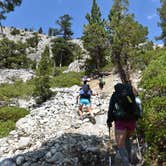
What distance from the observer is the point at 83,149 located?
12.7 m

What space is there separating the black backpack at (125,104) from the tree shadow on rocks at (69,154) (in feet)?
11.8

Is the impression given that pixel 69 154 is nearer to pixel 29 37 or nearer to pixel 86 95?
pixel 86 95

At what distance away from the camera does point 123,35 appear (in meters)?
39.5


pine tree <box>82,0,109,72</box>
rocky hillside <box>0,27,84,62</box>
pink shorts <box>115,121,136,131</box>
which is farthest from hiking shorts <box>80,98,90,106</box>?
rocky hillside <box>0,27,84,62</box>

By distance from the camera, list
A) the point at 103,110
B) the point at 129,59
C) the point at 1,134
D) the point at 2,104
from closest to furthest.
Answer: the point at 1,134
the point at 103,110
the point at 2,104
the point at 129,59

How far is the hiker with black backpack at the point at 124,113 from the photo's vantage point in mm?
8438

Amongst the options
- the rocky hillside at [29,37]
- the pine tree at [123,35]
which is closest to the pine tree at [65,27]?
the rocky hillside at [29,37]

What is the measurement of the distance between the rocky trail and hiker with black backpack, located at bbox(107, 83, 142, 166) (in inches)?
130

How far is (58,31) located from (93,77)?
4945cm

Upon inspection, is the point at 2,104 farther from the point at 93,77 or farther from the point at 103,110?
the point at 93,77

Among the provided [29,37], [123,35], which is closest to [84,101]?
[123,35]

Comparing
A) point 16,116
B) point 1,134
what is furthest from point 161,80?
point 16,116

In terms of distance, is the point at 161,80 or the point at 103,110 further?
the point at 103,110

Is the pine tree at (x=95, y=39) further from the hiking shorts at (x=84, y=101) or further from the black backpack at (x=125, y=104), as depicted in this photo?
the black backpack at (x=125, y=104)
